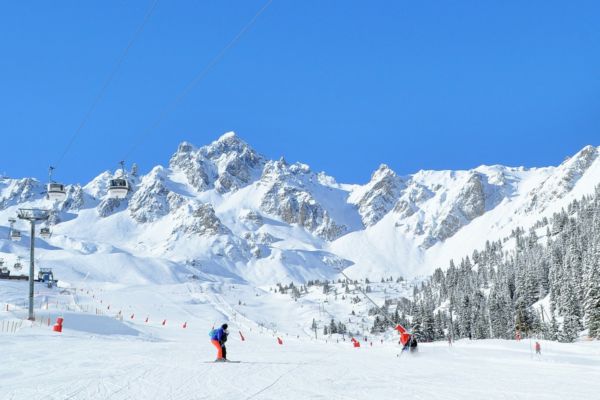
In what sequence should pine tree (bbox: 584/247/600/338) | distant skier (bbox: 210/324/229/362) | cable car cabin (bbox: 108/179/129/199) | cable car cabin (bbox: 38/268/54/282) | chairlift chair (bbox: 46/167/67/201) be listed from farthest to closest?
cable car cabin (bbox: 38/268/54/282) → pine tree (bbox: 584/247/600/338) → chairlift chair (bbox: 46/167/67/201) → cable car cabin (bbox: 108/179/129/199) → distant skier (bbox: 210/324/229/362)

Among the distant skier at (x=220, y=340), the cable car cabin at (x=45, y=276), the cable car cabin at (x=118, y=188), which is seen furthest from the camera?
the cable car cabin at (x=45, y=276)

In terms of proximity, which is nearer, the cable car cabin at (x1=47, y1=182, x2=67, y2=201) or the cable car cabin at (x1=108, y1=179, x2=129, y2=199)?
the cable car cabin at (x1=108, y1=179, x2=129, y2=199)

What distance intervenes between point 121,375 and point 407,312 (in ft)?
543

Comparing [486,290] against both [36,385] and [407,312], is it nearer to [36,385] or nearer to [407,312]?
[407,312]

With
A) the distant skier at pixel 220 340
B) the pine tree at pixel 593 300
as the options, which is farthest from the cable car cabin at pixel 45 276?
the distant skier at pixel 220 340

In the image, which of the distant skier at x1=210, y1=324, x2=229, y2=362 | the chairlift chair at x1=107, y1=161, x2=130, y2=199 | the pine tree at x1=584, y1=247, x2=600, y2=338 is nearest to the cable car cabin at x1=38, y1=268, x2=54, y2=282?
the chairlift chair at x1=107, y1=161, x2=130, y2=199

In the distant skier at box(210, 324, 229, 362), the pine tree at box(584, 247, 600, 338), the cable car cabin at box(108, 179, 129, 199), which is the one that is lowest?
the distant skier at box(210, 324, 229, 362)

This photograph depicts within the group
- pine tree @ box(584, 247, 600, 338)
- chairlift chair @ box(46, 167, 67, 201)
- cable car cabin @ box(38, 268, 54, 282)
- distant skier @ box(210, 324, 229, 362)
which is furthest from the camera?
cable car cabin @ box(38, 268, 54, 282)

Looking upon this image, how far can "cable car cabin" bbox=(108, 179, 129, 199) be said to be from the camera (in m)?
29.0

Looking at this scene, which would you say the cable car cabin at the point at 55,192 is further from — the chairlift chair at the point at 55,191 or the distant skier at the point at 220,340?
the distant skier at the point at 220,340

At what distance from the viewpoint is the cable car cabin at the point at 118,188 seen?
95.3ft

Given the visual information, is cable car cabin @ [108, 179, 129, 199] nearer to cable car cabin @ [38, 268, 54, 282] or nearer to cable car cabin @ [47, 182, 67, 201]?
cable car cabin @ [47, 182, 67, 201]

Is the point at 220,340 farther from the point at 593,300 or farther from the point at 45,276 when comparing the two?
the point at 45,276

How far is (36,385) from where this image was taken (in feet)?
33.2
